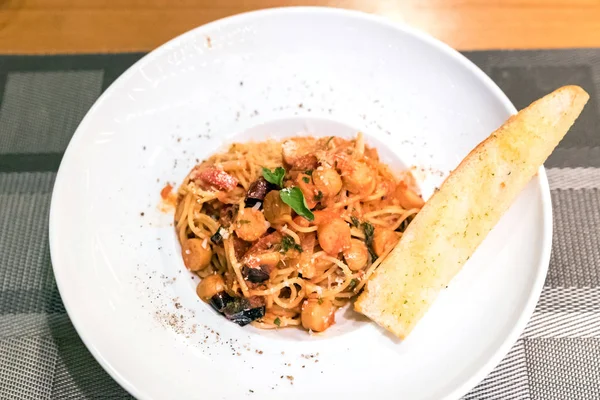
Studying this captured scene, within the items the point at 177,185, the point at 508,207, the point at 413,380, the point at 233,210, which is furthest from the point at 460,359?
the point at 177,185

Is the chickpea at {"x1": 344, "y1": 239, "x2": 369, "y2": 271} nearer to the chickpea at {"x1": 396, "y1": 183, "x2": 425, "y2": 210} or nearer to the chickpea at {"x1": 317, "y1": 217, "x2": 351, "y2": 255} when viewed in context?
the chickpea at {"x1": 317, "y1": 217, "x2": 351, "y2": 255}

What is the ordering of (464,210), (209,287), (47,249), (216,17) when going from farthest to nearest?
(216,17)
(47,249)
(209,287)
(464,210)

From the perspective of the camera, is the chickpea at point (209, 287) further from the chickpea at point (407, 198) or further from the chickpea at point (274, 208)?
the chickpea at point (407, 198)

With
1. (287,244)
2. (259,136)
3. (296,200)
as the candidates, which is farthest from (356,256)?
(259,136)

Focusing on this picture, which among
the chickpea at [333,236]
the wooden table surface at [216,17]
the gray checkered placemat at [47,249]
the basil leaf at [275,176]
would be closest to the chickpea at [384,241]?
the chickpea at [333,236]

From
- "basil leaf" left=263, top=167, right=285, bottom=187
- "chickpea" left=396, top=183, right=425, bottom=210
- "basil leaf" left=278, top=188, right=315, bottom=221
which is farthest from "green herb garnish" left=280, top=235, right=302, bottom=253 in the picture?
"chickpea" left=396, top=183, right=425, bottom=210

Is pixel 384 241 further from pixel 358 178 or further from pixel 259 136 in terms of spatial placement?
pixel 259 136
